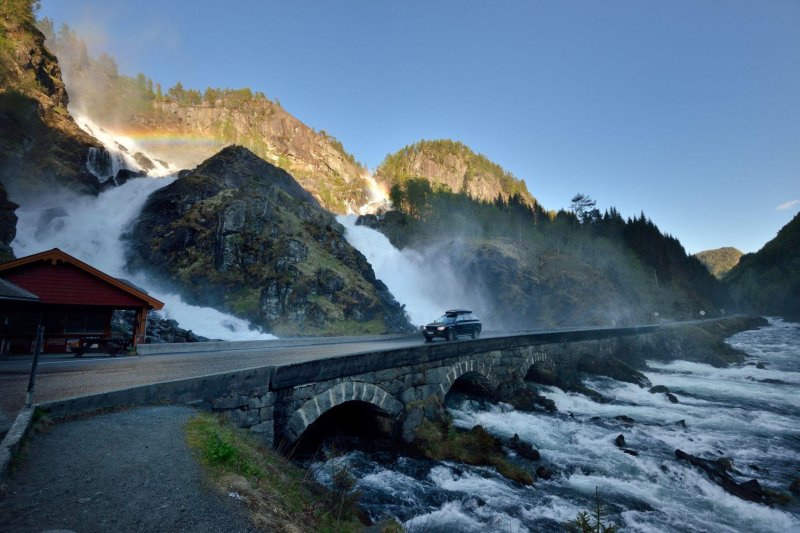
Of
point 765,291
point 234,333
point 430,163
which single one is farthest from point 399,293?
point 765,291

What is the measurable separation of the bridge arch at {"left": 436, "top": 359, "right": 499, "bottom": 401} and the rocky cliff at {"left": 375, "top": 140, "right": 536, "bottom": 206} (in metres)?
144

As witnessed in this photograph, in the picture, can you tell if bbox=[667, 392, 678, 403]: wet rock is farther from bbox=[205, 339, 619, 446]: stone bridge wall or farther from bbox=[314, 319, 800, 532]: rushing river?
bbox=[205, 339, 619, 446]: stone bridge wall

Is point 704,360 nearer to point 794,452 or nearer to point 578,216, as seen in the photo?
point 794,452

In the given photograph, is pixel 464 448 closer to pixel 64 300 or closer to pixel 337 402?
pixel 337 402

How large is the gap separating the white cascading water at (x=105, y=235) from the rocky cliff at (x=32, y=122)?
10.3 feet

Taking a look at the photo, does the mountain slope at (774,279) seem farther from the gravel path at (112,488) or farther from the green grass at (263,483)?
the gravel path at (112,488)

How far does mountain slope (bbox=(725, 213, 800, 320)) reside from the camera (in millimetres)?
116250

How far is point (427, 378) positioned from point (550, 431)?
6746 mm

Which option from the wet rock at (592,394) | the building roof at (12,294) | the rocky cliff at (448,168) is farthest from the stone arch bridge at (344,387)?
the rocky cliff at (448,168)

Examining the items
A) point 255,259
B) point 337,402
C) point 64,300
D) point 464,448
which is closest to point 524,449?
point 464,448

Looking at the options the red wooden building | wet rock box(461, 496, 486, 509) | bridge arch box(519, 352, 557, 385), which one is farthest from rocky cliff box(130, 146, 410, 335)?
wet rock box(461, 496, 486, 509)

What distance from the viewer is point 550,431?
56.7 ft

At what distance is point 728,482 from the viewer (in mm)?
12477

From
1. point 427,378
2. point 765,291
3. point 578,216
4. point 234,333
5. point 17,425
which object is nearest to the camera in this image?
point 17,425
